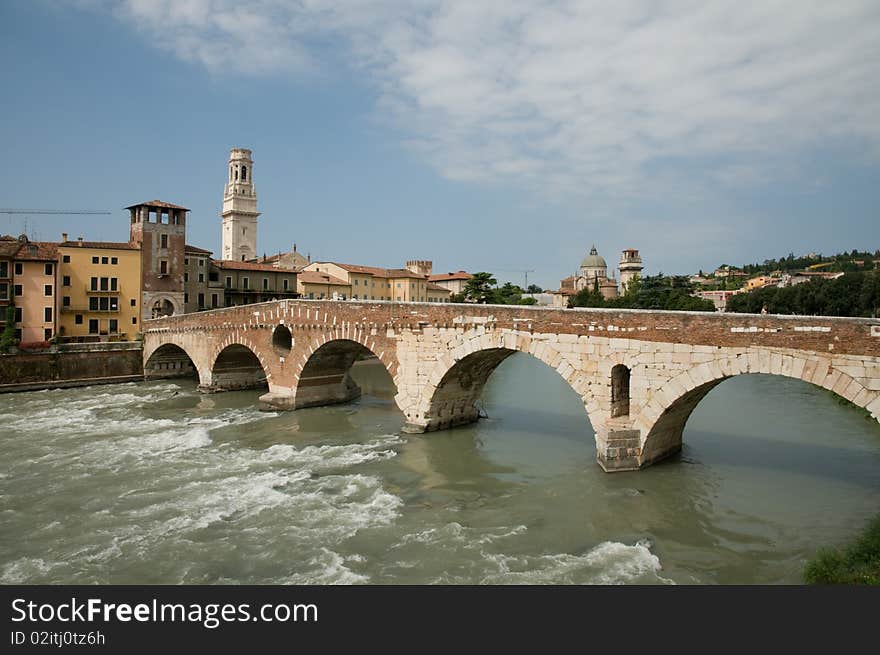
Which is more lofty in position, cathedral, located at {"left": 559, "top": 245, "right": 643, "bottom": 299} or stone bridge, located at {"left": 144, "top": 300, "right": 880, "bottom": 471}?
cathedral, located at {"left": 559, "top": 245, "right": 643, "bottom": 299}

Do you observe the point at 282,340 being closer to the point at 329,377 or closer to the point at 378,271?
the point at 329,377

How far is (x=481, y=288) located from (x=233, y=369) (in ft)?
92.7

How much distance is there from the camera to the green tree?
179 feet

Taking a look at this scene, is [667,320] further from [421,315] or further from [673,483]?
[421,315]

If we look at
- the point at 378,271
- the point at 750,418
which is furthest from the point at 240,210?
the point at 750,418

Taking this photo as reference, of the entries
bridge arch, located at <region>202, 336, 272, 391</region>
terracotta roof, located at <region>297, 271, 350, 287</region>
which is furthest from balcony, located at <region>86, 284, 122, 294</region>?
terracotta roof, located at <region>297, 271, 350, 287</region>

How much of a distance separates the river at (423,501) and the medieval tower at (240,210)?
48655mm

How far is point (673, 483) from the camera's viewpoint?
14172 millimetres

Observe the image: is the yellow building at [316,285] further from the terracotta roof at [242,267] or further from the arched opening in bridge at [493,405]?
the arched opening in bridge at [493,405]

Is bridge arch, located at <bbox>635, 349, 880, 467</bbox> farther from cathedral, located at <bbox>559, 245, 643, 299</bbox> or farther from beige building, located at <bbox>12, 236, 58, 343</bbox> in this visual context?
cathedral, located at <bbox>559, 245, 643, 299</bbox>

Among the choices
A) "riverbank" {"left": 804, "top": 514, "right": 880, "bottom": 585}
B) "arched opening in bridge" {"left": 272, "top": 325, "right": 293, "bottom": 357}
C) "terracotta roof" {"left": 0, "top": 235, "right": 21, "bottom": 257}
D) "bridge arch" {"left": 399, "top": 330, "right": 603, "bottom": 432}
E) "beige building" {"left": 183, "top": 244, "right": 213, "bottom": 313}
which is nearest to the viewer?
"riverbank" {"left": 804, "top": 514, "right": 880, "bottom": 585}

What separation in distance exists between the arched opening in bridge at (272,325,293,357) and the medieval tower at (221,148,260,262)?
4566 cm

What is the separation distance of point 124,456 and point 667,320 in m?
14.7

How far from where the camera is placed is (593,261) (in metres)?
121
